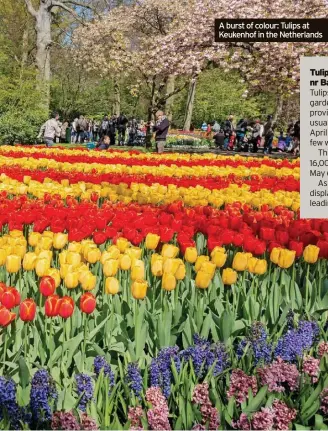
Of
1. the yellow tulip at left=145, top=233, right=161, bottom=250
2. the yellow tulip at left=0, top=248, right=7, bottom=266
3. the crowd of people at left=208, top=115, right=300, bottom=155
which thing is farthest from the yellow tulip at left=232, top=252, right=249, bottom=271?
the crowd of people at left=208, top=115, right=300, bottom=155

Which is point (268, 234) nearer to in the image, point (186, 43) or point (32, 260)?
point (32, 260)

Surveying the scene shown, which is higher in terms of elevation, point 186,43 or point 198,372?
point 186,43

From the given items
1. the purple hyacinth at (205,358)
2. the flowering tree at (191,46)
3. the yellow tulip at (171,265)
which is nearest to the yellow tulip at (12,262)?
the yellow tulip at (171,265)

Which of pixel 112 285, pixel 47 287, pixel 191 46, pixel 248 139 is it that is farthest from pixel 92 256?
pixel 248 139

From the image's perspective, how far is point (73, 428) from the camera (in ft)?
6.43

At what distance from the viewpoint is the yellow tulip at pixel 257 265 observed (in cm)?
346

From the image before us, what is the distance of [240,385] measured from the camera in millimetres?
2289

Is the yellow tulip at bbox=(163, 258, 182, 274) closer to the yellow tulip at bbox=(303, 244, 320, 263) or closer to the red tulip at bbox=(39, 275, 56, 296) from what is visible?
the red tulip at bbox=(39, 275, 56, 296)

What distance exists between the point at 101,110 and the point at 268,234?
132 feet

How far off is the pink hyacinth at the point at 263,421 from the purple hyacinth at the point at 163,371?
14.6 inches

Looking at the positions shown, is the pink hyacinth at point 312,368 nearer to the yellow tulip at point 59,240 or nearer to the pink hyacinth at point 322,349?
the pink hyacinth at point 322,349

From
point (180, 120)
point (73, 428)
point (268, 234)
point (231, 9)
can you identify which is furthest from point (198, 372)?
point (180, 120)

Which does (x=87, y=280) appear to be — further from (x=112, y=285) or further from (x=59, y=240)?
(x=59, y=240)

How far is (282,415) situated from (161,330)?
770mm
